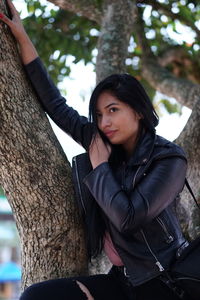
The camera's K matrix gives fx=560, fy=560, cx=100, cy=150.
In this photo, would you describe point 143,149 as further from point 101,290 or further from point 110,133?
point 101,290

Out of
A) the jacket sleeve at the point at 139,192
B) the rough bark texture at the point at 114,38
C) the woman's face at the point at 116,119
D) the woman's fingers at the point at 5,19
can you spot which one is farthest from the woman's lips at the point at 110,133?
the rough bark texture at the point at 114,38

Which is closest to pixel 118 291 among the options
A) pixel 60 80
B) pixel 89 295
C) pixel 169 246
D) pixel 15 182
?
pixel 89 295

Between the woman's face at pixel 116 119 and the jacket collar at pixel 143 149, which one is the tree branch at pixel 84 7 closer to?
the woman's face at pixel 116 119

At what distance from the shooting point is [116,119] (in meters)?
2.71

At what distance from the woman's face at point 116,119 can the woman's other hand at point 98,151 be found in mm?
43

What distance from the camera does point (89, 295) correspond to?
8.43 feet

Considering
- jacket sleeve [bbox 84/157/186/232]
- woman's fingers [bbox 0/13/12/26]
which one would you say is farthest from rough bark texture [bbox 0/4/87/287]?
jacket sleeve [bbox 84/157/186/232]

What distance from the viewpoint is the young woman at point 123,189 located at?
2.44m

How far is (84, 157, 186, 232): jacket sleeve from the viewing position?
2391 millimetres

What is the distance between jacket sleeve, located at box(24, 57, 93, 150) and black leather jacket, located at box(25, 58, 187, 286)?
14.2 inches

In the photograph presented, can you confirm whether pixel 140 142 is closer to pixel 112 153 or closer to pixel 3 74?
pixel 112 153

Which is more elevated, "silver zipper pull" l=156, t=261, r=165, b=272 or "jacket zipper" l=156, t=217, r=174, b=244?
"jacket zipper" l=156, t=217, r=174, b=244

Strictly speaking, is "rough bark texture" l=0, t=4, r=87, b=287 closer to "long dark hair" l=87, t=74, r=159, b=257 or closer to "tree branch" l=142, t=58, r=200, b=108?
"long dark hair" l=87, t=74, r=159, b=257

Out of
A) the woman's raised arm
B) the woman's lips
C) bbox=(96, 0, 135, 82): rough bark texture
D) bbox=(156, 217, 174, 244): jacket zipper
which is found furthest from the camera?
bbox=(96, 0, 135, 82): rough bark texture
